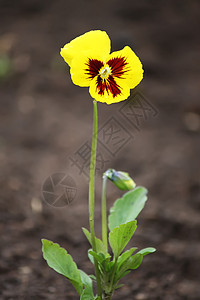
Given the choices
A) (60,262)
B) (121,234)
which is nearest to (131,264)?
(121,234)

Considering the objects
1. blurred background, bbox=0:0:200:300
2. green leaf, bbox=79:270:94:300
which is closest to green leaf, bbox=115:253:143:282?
green leaf, bbox=79:270:94:300

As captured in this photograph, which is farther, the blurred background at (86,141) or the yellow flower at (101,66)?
the blurred background at (86,141)

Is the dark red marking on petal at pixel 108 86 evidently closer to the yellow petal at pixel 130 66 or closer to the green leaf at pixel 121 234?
the yellow petal at pixel 130 66

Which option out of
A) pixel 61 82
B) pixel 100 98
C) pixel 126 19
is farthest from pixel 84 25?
pixel 100 98

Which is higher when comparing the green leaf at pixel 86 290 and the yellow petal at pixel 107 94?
the yellow petal at pixel 107 94

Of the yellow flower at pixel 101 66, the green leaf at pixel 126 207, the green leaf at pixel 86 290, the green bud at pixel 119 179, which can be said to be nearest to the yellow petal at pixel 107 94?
the yellow flower at pixel 101 66

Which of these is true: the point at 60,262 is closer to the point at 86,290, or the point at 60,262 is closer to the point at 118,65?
the point at 86,290
